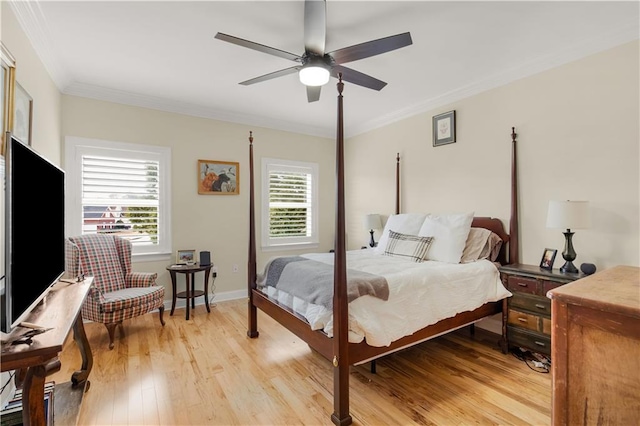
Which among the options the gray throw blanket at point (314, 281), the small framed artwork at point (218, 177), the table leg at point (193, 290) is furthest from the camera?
the small framed artwork at point (218, 177)

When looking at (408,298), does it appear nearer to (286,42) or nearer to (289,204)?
(286,42)

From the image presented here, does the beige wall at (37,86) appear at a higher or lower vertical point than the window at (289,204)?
higher

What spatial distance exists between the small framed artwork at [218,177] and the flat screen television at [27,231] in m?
2.29

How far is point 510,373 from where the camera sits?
233 cm

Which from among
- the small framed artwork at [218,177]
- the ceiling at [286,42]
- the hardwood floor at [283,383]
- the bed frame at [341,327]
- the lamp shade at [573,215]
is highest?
the ceiling at [286,42]

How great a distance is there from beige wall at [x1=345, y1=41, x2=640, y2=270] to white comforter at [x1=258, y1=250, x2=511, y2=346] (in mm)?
781

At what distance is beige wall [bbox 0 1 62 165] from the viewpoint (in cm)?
195

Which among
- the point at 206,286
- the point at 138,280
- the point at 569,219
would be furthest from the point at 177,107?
the point at 569,219

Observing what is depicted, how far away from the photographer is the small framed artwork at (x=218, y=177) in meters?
4.08

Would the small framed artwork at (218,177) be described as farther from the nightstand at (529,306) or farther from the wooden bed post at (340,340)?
the nightstand at (529,306)

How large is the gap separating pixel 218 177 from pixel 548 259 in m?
3.81

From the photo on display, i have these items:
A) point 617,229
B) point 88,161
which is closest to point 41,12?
point 88,161

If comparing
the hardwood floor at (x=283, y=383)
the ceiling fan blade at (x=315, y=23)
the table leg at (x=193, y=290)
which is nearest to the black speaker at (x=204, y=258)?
the table leg at (x=193, y=290)

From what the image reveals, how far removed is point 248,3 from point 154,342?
2952 mm
